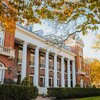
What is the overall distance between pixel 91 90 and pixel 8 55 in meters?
16.3

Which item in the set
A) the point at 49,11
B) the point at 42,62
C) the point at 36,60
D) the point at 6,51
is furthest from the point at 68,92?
the point at 49,11

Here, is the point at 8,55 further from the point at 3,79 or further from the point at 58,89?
the point at 58,89

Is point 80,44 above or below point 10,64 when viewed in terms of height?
above

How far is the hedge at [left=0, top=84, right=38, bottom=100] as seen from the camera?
14837mm

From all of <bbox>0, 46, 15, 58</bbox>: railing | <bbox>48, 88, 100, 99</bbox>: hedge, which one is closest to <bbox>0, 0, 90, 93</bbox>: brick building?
<bbox>0, 46, 15, 58</bbox>: railing

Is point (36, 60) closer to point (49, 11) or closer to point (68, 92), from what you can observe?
point (68, 92)

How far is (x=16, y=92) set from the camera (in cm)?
1599

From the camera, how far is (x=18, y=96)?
16.2 metres

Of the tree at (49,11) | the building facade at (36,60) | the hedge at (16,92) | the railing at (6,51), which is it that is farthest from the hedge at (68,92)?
the tree at (49,11)

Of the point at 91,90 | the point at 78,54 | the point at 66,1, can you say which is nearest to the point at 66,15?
the point at 66,1

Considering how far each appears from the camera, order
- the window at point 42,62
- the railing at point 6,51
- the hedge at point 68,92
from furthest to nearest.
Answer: the window at point 42,62 → the hedge at point 68,92 → the railing at point 6,51

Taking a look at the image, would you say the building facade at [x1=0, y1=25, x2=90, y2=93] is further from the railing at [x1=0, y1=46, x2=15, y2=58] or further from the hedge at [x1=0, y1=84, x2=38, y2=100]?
the hedge at [x1=0, y1=84, x2=38, y2=100]

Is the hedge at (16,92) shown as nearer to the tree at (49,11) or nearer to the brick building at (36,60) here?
the brick building at (36,60)

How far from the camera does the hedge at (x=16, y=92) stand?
14837 mm
